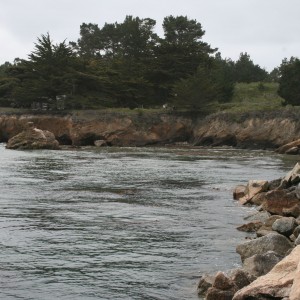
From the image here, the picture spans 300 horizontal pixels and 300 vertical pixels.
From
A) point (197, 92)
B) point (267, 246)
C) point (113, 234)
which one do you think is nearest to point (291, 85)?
point (197, 92)

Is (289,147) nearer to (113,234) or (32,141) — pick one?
(32,141)

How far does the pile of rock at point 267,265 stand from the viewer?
26.3ft

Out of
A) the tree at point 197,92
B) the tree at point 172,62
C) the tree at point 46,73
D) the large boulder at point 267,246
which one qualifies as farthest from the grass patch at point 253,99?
the large boulder at point 267,246

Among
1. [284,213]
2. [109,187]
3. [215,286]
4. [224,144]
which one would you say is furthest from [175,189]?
[224,144]

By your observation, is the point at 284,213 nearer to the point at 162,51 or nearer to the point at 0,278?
the point at 0,278

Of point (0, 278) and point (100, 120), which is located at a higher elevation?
point (100, 120)

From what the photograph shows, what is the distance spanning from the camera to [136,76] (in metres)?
73.0

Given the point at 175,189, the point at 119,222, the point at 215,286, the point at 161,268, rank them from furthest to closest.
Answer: the point at 175,189
the point at 119,222
the point at 161,268
the point at 215,286

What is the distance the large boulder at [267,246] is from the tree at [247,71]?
89.2 m

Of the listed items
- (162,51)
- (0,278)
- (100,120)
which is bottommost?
(0,278)

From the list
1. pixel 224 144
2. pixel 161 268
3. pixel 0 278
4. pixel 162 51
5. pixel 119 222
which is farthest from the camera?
pixel 162 51

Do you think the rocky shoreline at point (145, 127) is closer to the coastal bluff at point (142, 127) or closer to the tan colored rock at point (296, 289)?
the coastal bluff at point (142, 127)

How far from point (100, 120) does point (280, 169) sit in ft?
113

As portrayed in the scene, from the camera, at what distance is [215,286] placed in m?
8.95
